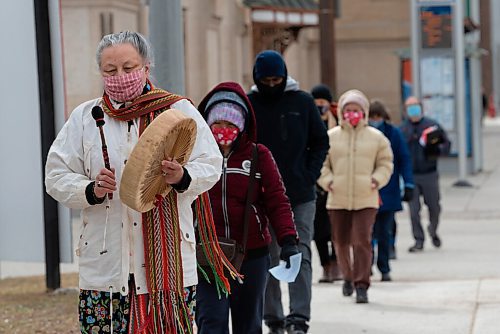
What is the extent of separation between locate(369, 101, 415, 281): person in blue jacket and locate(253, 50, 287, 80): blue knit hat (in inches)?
137

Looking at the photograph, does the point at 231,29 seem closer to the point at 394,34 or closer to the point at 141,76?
the point at 394,34

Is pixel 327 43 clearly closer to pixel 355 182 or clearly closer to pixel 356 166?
pixel 356 166

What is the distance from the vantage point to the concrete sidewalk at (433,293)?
802 cm

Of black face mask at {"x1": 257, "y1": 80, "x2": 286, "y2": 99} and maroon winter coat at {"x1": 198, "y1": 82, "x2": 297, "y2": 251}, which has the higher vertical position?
black face mask at {"x1": 257, "y1": 80, "x2": 286, "y2": 99}

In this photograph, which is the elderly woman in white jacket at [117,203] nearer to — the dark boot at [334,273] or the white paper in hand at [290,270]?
the white paper in hand at [290,270]

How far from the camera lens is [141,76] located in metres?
4.43

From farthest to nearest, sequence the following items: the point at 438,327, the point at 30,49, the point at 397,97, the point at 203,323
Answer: the point at 397,97 < the point at 30,49 < the point at 438,327 < the point at 203,323

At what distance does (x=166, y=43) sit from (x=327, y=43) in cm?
1188

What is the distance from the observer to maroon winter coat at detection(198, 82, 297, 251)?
5.94 metres

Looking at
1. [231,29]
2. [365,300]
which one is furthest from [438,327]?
[231,29]

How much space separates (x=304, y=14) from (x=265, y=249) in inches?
742

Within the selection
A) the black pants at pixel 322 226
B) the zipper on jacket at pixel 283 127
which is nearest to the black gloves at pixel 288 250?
the zipper on jacket at pixel 283 127

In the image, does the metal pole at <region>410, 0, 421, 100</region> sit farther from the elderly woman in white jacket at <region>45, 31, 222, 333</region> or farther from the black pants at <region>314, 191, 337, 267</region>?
the elderly woman in white jacket at <region>45, 31, 222, 333</region>

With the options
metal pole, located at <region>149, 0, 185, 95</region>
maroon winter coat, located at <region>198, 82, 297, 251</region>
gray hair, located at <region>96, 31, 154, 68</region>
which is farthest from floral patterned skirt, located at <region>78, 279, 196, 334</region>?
metal pole, located at <region>149, 0, 185, 95</region>
